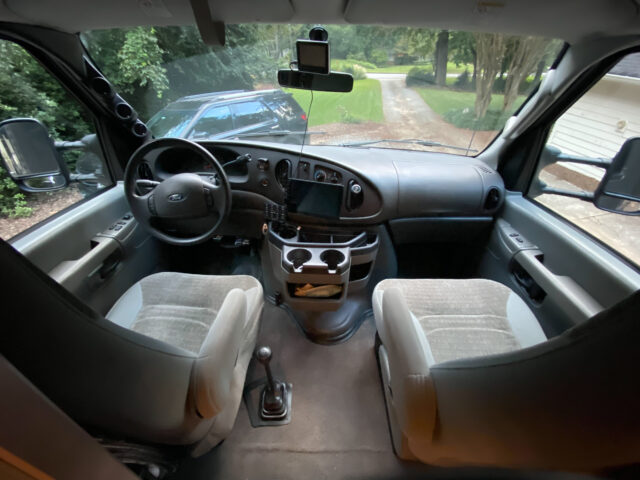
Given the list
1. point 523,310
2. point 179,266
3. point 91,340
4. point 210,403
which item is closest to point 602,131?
point 523,310

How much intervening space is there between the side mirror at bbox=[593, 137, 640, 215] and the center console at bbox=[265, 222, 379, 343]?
1.06 metres

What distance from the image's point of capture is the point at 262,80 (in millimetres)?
1568

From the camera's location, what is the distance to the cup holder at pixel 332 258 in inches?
61.9

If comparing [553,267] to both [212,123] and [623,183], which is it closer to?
[623,183]

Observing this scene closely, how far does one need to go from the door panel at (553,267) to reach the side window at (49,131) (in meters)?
2.11

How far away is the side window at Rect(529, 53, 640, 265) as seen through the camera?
125 centimetres

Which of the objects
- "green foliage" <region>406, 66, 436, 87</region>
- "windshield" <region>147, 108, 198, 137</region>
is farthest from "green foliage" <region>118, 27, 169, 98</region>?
"green foliage" <region>406, 66, 436, 87</region>

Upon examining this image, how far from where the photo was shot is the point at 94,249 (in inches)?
57.2

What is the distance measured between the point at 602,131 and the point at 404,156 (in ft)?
2.97

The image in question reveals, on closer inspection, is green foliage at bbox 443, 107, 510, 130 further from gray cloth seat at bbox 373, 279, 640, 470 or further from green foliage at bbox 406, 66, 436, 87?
gray cloth seat at bbox 373, 279, 640, 470

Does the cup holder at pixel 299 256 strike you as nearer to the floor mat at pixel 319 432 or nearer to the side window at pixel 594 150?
the floor mat at pixel 319 432

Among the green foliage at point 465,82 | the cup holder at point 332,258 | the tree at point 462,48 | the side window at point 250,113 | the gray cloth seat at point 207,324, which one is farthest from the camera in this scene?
the side window at point 250,113

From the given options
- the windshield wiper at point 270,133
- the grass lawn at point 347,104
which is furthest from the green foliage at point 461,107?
the windshield wiper at point 270,133

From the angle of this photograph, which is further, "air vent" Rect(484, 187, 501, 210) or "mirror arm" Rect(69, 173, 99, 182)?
"air vent" Rect(484, 187, 501, 210)
